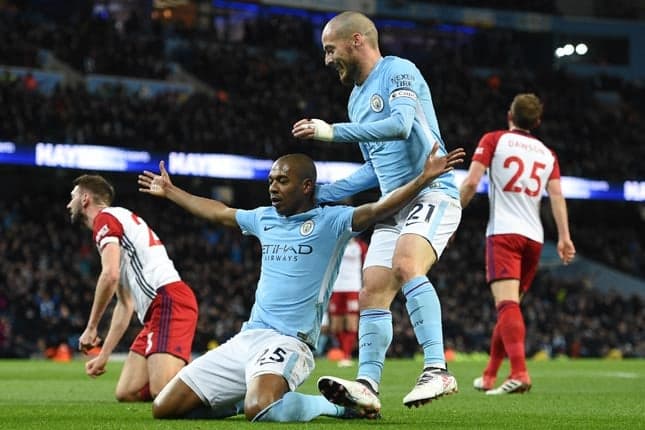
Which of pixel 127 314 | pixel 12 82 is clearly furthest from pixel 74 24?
pixel 127 314

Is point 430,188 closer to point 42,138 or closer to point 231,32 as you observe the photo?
point 42,138

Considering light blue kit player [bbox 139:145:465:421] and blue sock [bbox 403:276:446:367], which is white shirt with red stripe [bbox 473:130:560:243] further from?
blue sock [bbox 403:276:446:367]

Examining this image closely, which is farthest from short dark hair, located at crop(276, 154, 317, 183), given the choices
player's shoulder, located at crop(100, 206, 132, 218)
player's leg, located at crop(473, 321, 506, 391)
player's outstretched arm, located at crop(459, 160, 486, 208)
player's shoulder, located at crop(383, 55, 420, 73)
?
player's leg, located at crop(473, 321, 506, 391)

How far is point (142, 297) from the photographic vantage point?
9.11 m

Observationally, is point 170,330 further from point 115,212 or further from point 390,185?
point 390,185

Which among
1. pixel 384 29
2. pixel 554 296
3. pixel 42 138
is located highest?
pixel 384 29

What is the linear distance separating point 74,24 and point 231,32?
1026 cm

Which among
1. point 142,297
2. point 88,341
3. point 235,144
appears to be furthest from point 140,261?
point 235,144

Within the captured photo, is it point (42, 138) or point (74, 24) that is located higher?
point (74, 24)

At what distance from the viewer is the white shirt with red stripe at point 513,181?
31.6 ft

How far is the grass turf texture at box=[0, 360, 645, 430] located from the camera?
5.98 metres

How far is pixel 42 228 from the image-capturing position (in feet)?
94.4

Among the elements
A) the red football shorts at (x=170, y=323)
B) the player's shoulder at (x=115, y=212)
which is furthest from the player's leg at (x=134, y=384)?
the player's shoulder at (x=115, y=212)

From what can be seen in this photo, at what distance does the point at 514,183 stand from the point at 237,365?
4.11m
